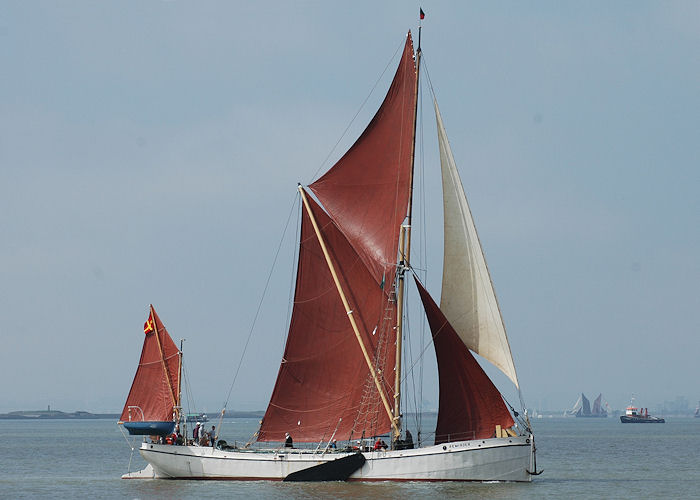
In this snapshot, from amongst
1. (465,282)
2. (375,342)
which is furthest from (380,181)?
(375,342)

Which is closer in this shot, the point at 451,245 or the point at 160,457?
the point at 451,245

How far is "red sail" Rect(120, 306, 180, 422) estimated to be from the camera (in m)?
54.4

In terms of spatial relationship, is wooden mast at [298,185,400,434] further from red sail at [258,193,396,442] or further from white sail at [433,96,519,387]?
white sail at [433,96,519,387]

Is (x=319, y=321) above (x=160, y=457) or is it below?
above

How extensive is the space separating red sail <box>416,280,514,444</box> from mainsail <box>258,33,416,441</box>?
2558 mm

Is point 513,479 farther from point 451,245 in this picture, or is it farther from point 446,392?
point 451,245

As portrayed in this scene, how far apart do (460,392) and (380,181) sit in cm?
1040

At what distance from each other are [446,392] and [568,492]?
822 centimetres

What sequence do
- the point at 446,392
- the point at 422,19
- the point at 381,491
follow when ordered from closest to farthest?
1. the point at 381,491
2. the point at 446,392
3. the point at 422,19

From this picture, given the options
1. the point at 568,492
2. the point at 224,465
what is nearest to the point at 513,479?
the point at 568,492

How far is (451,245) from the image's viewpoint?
160 feet

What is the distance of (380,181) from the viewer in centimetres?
5038

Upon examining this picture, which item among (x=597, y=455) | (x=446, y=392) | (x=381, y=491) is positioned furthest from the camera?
(x=597, y=455)

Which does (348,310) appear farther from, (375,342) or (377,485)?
(377,485)
